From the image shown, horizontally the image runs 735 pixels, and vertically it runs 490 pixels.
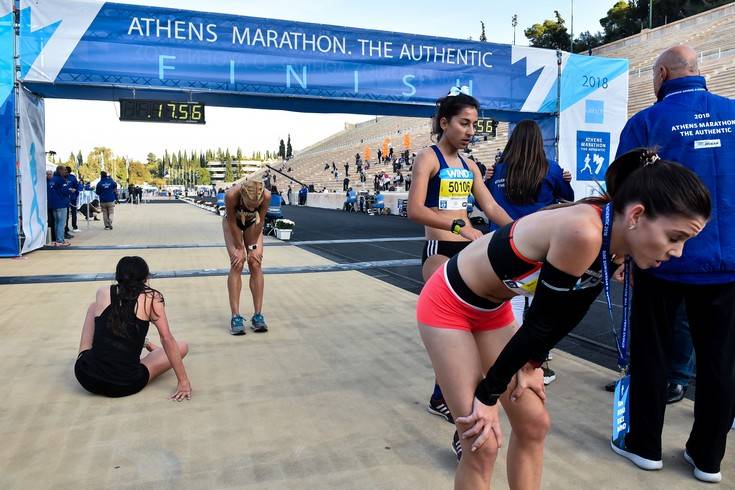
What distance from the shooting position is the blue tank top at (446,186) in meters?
3.33

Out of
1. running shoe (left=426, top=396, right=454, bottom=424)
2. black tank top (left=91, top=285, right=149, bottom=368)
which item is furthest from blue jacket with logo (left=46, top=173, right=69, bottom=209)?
running shoe (left=426, top=396, right=454, bottom=424)

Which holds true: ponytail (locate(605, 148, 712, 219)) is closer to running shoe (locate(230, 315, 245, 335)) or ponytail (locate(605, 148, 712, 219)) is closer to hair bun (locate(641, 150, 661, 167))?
hair bun (locate(641, 150, 661, 167))

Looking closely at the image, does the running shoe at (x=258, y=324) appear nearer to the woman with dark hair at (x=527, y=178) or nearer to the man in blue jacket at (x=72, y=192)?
the woman with dark hair at (x=527, y=178)

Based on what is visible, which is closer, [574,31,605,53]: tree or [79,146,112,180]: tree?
[574,31,605,53]: tree

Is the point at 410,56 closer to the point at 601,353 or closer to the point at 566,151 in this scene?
the point at 566,151

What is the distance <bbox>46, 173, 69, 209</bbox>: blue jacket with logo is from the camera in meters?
12.3

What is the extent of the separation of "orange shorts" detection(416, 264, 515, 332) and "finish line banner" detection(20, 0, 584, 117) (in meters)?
10.5

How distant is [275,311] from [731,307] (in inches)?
182

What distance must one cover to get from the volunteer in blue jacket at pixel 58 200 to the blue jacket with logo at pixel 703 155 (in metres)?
12.8

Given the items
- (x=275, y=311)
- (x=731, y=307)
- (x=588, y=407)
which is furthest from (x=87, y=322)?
(x=731, y=307)

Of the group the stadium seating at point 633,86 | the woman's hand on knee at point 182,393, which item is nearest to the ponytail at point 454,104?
the woman's hand on knee at point 182,393

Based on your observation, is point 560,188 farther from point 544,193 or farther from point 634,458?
point 634,458

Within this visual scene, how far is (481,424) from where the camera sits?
177 centimetres

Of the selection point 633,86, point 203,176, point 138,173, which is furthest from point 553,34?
point 203,176
